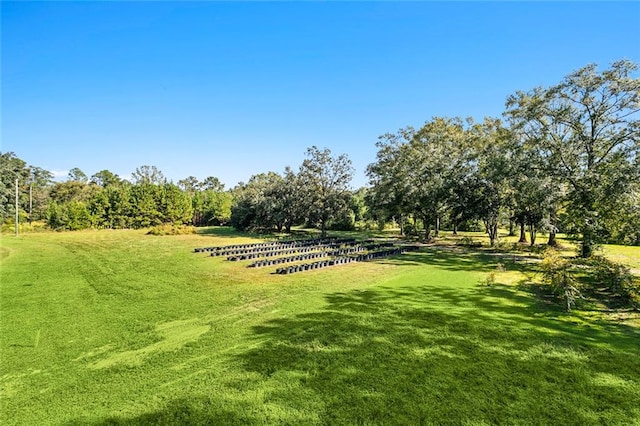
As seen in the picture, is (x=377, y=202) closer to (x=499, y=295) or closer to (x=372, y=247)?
(x=372, y=247)

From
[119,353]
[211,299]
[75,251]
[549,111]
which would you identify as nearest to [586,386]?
[119,353]

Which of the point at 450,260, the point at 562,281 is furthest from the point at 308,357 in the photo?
the point at 450,260

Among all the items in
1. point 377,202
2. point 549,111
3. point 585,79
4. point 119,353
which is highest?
point 585,79

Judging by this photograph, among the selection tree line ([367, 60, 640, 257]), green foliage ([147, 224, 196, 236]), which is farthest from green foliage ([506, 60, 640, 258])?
green foliage ([147, 224, 196, 236])

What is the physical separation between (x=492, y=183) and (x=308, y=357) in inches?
734

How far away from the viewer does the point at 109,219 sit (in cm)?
3825

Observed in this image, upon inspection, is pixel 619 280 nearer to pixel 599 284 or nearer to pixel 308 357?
pixel 599 284

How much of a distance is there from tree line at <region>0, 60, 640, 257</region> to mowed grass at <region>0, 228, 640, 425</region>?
759 cm

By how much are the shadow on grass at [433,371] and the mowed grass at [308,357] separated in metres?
0.03

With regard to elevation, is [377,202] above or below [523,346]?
above

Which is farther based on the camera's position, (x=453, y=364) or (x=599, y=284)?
(x=599, y=284)

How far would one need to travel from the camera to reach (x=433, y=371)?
5066mm

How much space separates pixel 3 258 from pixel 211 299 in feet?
53.1

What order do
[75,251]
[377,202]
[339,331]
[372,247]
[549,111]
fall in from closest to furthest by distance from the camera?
[339,331] → [549,111] → [75,251] → [372,247] → [377,202]
